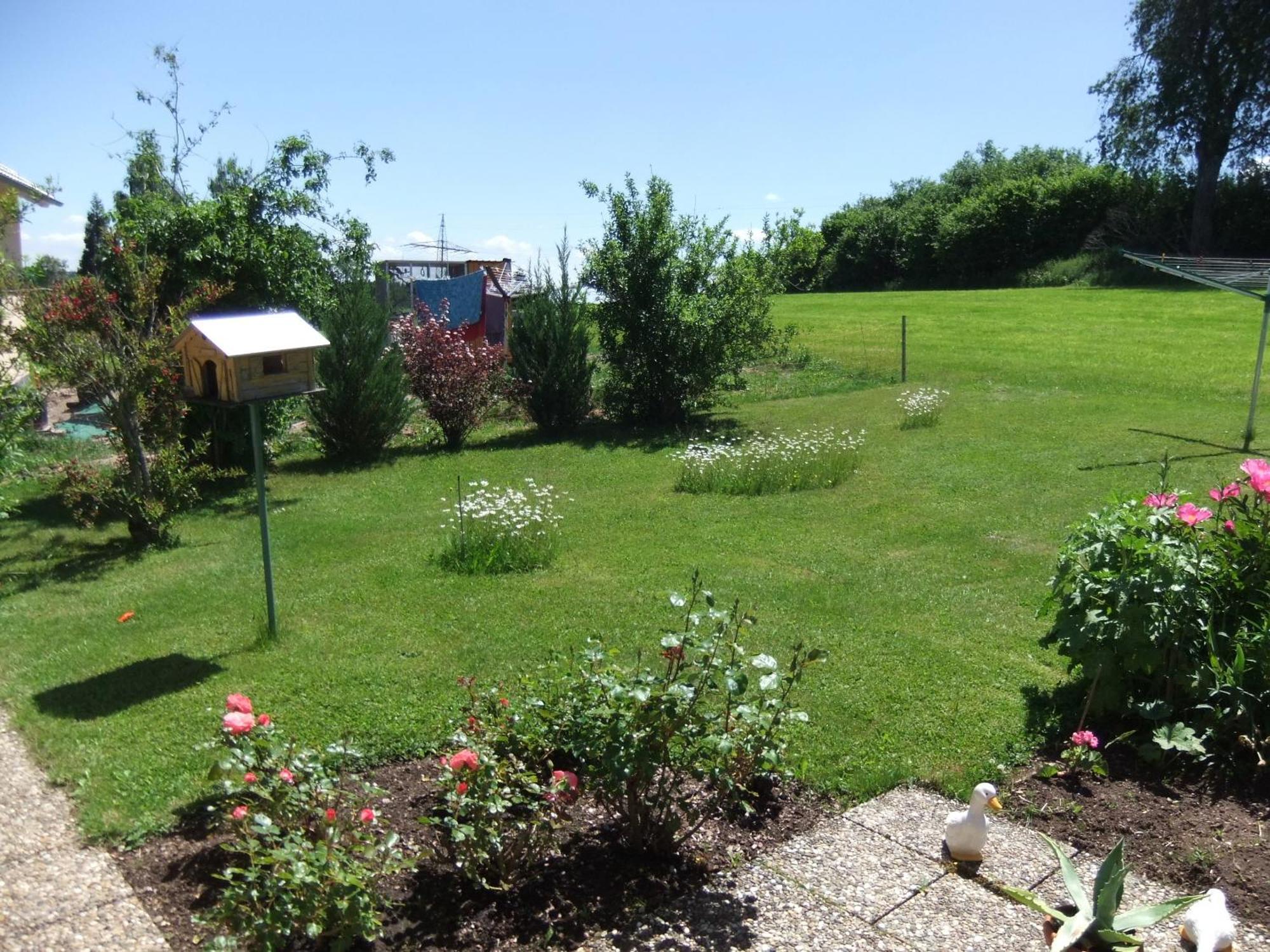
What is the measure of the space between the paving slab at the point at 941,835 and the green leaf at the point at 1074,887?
195 mm

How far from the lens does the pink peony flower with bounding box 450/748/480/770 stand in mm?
3191

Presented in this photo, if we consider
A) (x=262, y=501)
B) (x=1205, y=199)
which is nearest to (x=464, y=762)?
(x=262, y=501)

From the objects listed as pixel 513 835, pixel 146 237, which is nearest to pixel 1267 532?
pixel 513 835

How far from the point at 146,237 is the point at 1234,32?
3613 centimetres

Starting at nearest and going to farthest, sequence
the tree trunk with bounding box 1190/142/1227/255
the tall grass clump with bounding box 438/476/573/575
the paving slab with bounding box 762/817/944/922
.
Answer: the paving slab with bounding box 762/817/944/922 → the tall grass clump with bounding box 438/476/573/575 → the tree trunk with bounding box 1190/142/1227/255

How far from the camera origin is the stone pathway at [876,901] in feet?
10.1

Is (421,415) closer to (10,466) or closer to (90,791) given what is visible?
(10,466)

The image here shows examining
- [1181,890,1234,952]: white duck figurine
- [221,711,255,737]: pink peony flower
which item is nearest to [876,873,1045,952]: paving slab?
[1181,890,1234,952]: white duck figurine

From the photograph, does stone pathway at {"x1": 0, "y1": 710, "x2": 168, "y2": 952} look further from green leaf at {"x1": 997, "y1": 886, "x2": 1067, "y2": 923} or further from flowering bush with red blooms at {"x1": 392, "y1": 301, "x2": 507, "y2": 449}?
flowering bush with red blooms at {"x1": 392, "y1": 301, "x2": 507, "y2": 449}

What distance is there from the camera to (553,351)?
1425 cm

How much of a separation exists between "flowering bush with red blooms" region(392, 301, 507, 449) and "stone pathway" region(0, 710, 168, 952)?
30.7 ft

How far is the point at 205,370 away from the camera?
633cm

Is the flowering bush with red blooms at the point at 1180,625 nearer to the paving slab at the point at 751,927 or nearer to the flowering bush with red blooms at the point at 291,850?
the paving slab at the point at 751,927

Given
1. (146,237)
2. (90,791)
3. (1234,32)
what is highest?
(1234,32)
